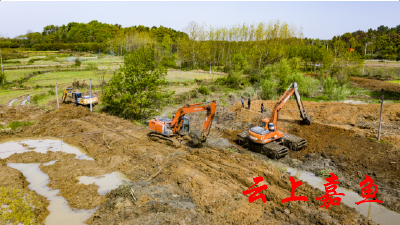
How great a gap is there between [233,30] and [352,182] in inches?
2410

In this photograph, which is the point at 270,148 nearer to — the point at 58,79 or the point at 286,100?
the point at 286,100

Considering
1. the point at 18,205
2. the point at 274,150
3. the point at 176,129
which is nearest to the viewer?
the point at 18,205

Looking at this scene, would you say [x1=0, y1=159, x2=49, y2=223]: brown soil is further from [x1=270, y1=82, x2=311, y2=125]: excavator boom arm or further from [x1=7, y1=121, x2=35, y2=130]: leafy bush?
[x1=270, y1=82, x2=311, y2=125]: excavator boom arm

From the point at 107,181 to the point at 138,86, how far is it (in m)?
12.1

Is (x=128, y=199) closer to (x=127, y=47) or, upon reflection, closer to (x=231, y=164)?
(x=231, y=164)

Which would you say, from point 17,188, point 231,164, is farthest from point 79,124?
point 231,164

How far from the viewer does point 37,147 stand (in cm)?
1923

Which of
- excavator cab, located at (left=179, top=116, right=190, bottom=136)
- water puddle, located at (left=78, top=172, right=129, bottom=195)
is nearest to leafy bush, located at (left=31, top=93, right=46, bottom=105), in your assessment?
excavator cab, located at (left=179, top=116, right=190, bottom=136)

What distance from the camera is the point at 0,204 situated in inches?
414

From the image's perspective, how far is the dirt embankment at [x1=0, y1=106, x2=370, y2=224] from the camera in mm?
10258

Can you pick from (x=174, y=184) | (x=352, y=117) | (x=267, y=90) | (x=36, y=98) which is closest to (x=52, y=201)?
(x=174, y=184)

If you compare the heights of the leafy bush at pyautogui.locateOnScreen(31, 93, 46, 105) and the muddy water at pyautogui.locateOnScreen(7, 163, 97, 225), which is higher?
the leafy bush at pyautogui.locateOnScreen(31, 93, 46, 105)

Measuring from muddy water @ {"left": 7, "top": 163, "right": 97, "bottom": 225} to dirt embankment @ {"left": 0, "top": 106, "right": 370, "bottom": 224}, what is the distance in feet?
1.16

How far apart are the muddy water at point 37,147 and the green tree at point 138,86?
6.75m
